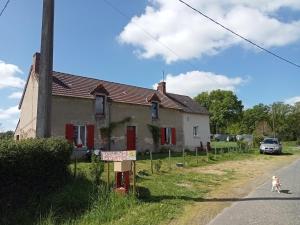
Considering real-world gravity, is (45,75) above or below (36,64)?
below

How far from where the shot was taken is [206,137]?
134 ft

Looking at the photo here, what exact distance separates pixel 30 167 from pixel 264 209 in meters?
6.54

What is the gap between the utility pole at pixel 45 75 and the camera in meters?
11.6

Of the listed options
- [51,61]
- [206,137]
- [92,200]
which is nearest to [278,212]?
[92,200]

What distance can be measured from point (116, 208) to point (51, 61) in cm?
522

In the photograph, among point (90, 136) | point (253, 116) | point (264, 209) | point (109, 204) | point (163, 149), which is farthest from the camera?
point (253, 116)

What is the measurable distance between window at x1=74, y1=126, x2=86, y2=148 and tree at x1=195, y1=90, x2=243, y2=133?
62332 millimetres

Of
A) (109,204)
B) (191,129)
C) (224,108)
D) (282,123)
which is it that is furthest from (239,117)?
(109,204)

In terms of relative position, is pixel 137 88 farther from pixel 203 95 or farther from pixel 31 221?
pixel 203 95

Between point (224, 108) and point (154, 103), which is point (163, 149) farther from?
point (224, 108)

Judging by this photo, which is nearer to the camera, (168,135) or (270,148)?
(168,135)

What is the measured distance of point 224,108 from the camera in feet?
280

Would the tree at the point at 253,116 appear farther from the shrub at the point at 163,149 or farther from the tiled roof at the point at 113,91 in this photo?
the shrub at the point at 163,149

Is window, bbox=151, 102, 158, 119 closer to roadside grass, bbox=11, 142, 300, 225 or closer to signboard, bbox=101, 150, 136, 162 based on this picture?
roadside grass, bbox=11, 142, 300, 225
